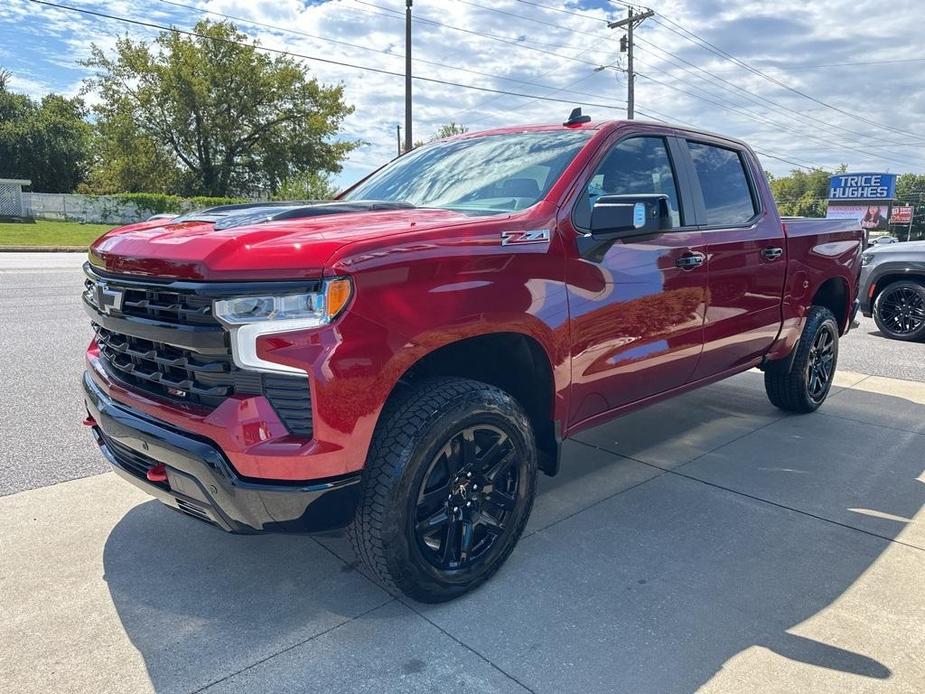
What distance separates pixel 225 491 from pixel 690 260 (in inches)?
102

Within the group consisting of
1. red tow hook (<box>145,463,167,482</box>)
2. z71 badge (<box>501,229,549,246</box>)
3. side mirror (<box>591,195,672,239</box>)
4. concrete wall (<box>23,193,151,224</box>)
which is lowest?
red tow hook (<box>145,463,167,482</box>)

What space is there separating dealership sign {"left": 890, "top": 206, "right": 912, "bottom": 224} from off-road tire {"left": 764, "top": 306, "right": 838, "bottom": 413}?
7878 centimetres

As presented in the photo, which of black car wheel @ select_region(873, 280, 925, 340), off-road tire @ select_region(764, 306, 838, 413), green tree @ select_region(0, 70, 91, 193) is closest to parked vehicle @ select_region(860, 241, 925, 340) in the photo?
black car wheel @ select_region(873, 280, 925, 340)

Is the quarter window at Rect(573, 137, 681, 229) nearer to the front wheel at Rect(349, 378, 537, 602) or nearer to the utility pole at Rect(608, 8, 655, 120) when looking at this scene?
the front wheel at Rect(349, 378, 537, 602)

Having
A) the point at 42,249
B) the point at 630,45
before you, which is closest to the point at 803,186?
the point at 630,45

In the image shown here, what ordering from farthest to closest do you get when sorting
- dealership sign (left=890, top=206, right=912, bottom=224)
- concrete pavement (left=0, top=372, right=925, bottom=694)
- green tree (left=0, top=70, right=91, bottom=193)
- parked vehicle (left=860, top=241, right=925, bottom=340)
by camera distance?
1. dealership sign (left=890, top=206, right=912, bottom=224)
2. green tree (left=0, top=70, right=91, bottom=193)
3. parked vehicle (left=860, top=241, right=925, bottom=340)
4. concrete pavement (left=0, top=372, right=925, bottom=694)

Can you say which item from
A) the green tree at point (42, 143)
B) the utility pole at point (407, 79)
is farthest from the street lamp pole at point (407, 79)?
the green tree at point (42, 143)

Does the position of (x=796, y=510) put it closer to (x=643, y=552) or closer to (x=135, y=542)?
(x=643, y=552)

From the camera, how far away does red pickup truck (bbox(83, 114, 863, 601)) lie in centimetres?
225

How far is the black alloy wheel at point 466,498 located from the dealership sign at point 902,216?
270 feet

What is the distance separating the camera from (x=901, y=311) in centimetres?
898

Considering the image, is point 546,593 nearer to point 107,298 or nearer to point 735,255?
point 107,298

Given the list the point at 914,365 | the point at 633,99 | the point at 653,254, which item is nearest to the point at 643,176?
the point at 653,254

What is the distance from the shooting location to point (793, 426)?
16.8 feet
